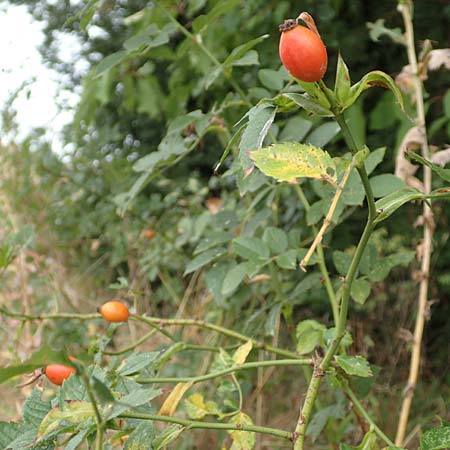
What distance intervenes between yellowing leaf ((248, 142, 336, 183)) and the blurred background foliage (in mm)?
332

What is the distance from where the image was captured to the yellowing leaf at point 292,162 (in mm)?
445

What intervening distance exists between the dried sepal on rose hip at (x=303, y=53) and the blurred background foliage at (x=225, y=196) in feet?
1.08

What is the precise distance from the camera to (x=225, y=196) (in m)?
2.00

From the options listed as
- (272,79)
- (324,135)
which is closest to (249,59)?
(272,79)

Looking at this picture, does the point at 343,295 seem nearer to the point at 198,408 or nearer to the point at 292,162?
the point at 292,162

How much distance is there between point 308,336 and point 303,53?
0.46 metres

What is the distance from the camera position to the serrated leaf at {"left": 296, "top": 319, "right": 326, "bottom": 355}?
794 millimetres

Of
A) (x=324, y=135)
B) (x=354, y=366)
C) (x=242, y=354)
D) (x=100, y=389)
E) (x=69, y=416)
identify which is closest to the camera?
(x=100, y=389)

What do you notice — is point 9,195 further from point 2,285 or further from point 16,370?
point 16,370

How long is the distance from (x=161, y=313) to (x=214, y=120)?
74.8 inches

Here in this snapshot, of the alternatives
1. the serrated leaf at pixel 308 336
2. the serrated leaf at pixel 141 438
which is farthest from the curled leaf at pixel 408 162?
the serrated leaf at pixel 141 438

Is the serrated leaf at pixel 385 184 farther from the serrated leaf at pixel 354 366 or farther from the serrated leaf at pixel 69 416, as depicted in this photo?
the serrated leaf at pixel 69 416

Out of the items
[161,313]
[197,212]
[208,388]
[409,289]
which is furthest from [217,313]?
[161,313]

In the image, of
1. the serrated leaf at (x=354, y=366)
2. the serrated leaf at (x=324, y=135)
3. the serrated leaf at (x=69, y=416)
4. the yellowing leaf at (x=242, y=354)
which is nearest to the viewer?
the serrated leaf at (x=69, y=416)
